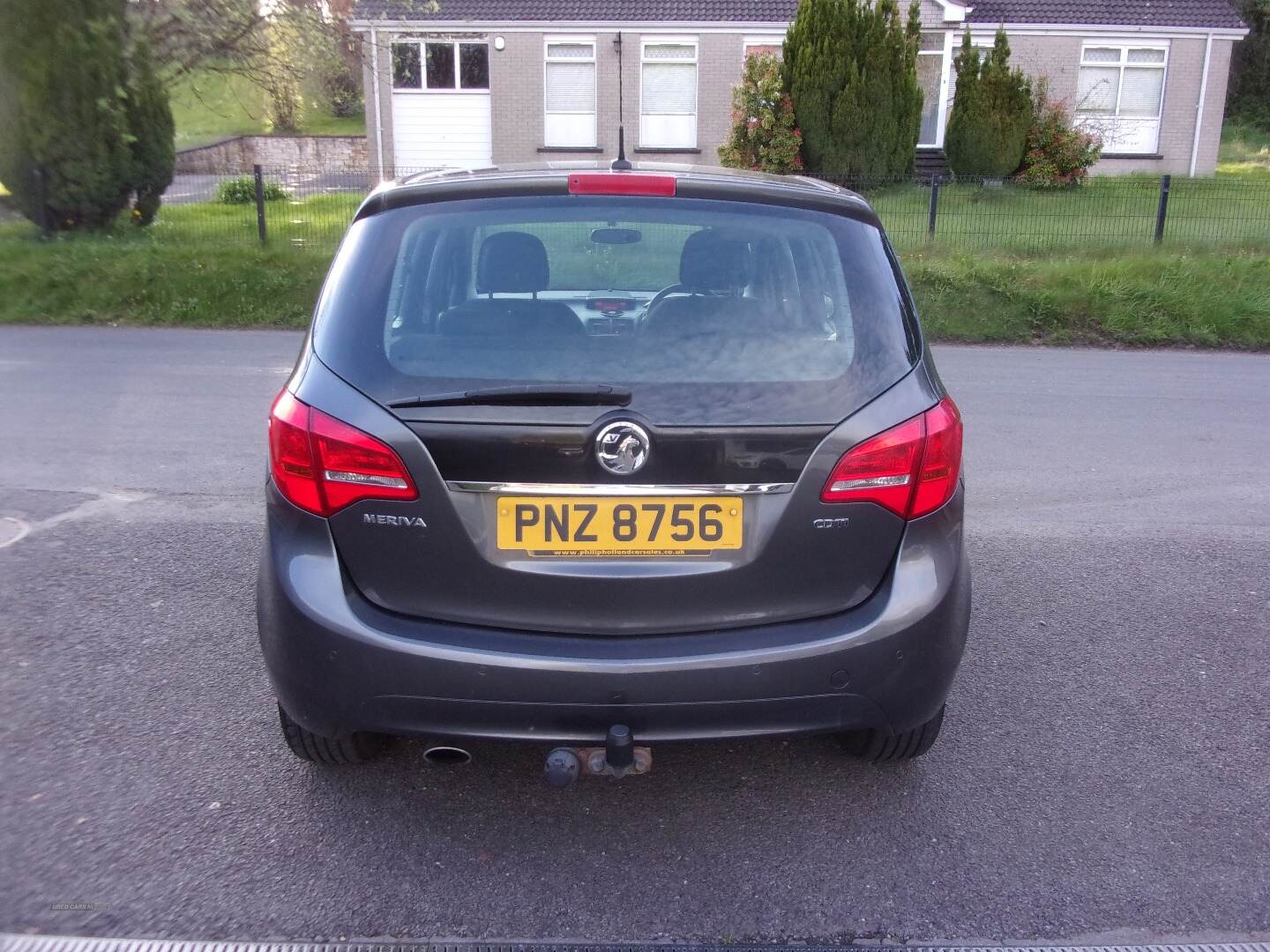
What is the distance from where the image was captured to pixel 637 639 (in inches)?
110

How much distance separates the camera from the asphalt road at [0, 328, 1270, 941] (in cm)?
283

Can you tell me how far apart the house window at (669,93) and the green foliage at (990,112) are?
637cm

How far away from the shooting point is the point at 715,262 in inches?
125

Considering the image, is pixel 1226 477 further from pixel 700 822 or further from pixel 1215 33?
pixel 1215 33

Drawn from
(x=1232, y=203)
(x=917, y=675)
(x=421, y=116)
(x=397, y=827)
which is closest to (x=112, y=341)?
(x=397, y=827)

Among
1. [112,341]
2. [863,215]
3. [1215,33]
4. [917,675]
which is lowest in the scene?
[112,341]

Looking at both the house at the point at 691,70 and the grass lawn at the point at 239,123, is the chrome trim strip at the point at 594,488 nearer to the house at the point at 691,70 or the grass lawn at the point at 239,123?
the grass lawn at the point at 239,123

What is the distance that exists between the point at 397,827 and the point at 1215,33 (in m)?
29.1

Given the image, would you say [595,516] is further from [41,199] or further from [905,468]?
[41,199]

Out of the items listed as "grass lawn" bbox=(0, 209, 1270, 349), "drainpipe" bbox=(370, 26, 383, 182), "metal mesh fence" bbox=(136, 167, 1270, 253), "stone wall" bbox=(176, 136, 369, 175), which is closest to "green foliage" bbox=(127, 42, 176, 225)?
"metal mesh fence" bbox=(136, 167, 1270, 253)

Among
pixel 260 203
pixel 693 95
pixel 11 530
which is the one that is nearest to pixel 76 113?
pixel 260 203

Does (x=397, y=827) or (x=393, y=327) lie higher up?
(x=393, y=327)

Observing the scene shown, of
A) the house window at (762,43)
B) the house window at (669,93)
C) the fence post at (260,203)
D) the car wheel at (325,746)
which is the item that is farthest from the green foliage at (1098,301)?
the house window at (669,93)

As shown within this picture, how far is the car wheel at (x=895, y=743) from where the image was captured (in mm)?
3301
